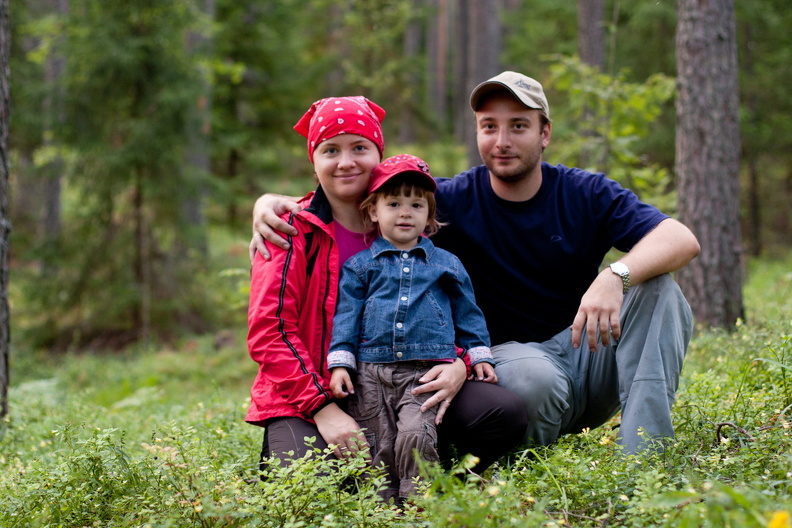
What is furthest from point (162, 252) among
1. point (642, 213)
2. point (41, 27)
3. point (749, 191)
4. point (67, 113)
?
point (749, 191)

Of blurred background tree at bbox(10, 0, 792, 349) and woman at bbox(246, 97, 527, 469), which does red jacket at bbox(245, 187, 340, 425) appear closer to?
woman at bbox(246, 97, 527, 469)

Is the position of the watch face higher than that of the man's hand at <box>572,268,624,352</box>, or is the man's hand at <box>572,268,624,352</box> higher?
the watch face

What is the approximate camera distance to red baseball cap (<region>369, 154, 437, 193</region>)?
330 centimetres

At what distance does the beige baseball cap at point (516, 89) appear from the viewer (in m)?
3.59

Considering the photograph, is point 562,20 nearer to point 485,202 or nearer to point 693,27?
point 693,27

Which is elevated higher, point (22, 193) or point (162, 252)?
point (22, 193)

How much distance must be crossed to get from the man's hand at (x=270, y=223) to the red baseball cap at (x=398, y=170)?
16.6 inches

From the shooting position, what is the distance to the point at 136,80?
10789mm

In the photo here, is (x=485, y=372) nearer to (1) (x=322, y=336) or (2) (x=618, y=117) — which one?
(1) (x=322, y=336)

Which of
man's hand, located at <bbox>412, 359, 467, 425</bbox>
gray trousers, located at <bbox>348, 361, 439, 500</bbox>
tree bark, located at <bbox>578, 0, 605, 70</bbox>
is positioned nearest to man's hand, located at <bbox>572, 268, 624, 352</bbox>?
man's hand, located at <bbox>412, 359, 467, 425</bbox>

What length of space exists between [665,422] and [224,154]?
13543mm

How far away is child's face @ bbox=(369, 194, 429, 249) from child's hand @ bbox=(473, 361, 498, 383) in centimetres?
67

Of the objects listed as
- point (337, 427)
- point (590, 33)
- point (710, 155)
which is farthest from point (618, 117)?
point (337, 427)

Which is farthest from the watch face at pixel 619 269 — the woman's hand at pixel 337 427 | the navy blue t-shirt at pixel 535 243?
the woman's hand at pixel 337 427
